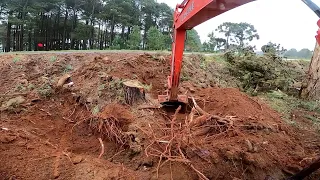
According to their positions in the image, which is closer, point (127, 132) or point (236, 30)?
point (127, 132)

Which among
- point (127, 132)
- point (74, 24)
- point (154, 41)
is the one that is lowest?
point (127, 132)

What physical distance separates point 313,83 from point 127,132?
5.56 m

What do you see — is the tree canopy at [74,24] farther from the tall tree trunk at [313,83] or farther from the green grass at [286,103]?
the green grass at [286,103]

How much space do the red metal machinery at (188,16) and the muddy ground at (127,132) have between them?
0.41m

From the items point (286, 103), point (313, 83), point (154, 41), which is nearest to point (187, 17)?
point (286, 103)

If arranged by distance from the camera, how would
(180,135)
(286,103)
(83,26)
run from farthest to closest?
(83,26) < (286,103) < (180,135)

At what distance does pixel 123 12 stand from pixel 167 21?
7806 millimetres

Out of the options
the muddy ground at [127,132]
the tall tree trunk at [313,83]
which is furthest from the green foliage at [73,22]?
the muddy ground at [127,132]

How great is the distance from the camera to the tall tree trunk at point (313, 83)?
25.2 ft

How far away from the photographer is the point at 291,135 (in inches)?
197

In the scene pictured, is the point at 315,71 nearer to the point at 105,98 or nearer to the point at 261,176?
the point at 261,176

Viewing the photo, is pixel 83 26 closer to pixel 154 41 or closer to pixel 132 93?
pixel 154 41

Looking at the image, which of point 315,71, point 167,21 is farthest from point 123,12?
point 315,71

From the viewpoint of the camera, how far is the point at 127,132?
4.73 metres
